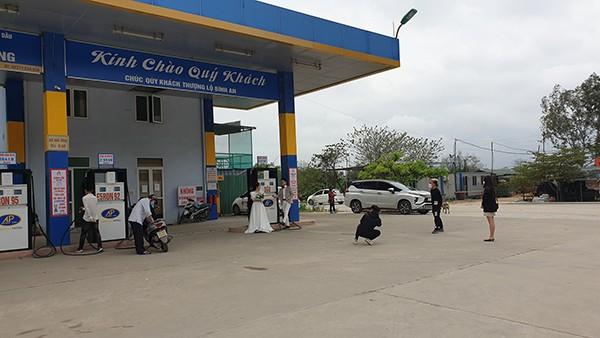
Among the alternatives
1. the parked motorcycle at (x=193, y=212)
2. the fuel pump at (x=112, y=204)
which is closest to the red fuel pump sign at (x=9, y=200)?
the fuel pump at (x=112, y=204)

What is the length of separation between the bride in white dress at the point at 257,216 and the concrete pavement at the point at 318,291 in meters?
3.36

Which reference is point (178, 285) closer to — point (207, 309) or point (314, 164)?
point (207, 309)

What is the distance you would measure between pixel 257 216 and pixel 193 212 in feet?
19.3

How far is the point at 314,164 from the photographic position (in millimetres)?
44750

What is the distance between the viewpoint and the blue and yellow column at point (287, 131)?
17.5 m

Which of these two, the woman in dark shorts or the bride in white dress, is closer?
the woman in dark shorts

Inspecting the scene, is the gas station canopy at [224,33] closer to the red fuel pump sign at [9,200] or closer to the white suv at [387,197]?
the red fuel pump sign at [9,200]

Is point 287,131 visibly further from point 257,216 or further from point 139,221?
point 139,221

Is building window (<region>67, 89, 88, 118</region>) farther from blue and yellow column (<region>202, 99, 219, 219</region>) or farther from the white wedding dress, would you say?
the white wedding dress

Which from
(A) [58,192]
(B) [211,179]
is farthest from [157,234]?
(B) [211,179]

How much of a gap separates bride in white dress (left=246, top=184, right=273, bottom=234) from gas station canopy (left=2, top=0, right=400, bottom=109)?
434cm

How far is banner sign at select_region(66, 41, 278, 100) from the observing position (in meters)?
13.2

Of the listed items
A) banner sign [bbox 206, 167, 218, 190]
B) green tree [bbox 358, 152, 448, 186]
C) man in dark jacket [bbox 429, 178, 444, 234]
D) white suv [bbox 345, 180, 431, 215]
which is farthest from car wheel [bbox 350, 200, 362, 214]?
man in dark jacket [bbox 429, 178, 444, 234]

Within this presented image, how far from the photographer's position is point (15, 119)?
53.7ft
